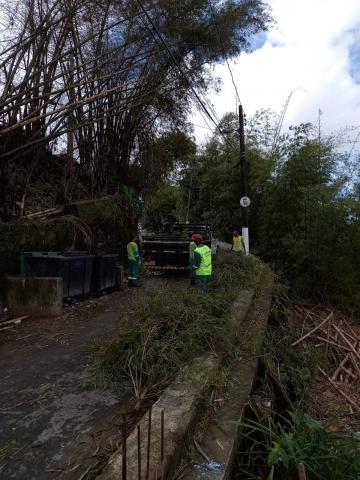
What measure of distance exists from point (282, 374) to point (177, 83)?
35.1 ft

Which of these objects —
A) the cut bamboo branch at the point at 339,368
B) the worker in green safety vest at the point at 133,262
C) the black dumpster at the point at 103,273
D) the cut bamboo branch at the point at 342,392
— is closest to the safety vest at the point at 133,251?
the worker in green safety vest at the point at 133,262

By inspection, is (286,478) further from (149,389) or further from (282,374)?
(282,374)

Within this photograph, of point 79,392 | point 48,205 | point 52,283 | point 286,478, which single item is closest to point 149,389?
point 79,392

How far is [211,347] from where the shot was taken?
5258mm

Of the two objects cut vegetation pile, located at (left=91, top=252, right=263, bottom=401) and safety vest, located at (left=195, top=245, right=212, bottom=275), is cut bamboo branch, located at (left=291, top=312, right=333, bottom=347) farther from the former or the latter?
cut vegetation pile, located at (left=91, top=252, right=263, bottom=401)

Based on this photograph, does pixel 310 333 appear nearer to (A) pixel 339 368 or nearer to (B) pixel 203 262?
(A) pixel 339 368

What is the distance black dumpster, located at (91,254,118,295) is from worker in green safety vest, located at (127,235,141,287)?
554mm

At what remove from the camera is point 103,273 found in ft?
35.4

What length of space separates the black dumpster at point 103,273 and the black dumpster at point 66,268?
1.24 ft

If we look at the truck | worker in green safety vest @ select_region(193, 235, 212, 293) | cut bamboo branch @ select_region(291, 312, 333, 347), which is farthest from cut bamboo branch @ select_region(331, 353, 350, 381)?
the truck

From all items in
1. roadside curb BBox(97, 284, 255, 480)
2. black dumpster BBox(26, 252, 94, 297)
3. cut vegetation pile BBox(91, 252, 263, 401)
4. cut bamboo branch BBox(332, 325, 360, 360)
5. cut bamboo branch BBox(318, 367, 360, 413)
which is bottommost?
cut bamboo branch BBox(318, 367, 360, 413)

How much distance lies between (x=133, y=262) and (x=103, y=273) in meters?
1.25

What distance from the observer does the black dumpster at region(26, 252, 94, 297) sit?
8.84 meters

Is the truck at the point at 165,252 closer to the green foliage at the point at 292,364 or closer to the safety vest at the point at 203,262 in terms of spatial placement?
the safety vest at the point at 203,262
